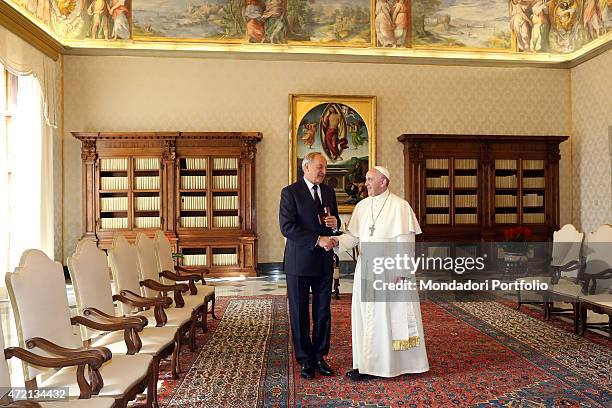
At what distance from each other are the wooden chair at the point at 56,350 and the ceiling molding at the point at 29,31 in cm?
633

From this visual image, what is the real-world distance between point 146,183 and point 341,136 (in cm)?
415

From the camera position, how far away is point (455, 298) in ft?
26.6

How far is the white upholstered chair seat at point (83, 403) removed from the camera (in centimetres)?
254

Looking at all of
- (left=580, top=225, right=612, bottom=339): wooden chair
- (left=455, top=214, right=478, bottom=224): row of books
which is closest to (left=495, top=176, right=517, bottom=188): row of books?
(left=455, top=214, right=478, bottom=224): row of books

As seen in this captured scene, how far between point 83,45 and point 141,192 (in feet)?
10.5

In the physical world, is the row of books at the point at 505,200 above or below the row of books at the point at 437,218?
above

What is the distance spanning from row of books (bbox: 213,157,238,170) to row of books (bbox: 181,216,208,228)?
3.58ft

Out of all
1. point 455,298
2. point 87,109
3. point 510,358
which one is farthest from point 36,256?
point 87,109

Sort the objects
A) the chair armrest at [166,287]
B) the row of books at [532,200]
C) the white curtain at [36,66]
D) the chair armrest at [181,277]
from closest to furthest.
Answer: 1. the chair armrest at [166,287]
2. the chair armrest at [181,277]
3. the white curtain at [36,66]
4. the row of books at [532,200]

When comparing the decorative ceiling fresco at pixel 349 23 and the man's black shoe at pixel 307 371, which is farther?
the decorative ceiling fresco at pixel 349 23

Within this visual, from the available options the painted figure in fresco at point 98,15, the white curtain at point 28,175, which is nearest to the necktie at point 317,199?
the white curtain at point 28,175

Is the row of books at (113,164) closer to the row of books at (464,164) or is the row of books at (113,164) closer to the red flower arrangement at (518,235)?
the row of books at (464,164)

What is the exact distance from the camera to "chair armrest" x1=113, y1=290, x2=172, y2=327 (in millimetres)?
4285

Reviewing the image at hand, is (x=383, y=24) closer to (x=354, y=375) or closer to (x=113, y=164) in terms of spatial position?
(x=113, y=164)
